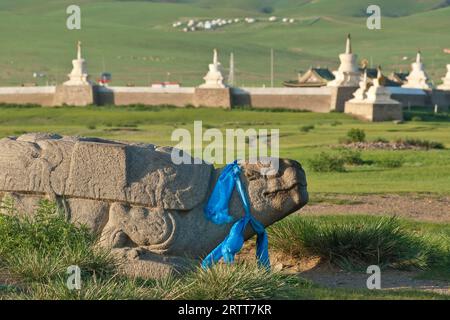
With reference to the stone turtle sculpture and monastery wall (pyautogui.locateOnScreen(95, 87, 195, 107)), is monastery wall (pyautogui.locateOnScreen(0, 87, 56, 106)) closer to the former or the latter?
monastery wall (pyautogui.locateOnScreen(95, 87, 195, 107))

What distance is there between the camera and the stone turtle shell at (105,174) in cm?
1184

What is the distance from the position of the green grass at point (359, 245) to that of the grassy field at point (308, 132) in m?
7.87

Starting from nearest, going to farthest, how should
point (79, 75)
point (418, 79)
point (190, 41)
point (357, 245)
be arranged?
point (357, 245) → point (79, 75) → point (418, 79) → point (190, 41)

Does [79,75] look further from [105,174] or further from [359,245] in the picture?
[105,174]

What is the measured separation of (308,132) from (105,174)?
98.3 feet

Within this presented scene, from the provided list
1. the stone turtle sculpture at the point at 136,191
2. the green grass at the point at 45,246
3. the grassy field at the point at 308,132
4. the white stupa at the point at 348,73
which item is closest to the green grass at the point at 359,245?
the stone turtle sculpture at the point at 136,191

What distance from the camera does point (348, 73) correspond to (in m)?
58.8

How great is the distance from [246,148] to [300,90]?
89.0ft

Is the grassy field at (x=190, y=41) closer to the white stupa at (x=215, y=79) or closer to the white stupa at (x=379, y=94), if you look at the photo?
the white stupa at (x=215, y=79)

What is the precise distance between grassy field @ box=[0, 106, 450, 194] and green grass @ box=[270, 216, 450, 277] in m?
7.87

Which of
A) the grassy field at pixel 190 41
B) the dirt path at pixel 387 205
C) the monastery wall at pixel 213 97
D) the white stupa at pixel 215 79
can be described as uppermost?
the grassy field at pixel 190 41

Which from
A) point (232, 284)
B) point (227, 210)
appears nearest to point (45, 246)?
point (227, 210)

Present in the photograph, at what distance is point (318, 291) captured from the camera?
10.5 metres

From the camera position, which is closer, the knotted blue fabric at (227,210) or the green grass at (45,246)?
the green grass at (45,246)
